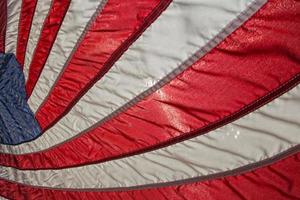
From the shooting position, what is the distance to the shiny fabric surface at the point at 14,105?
3.92 ft

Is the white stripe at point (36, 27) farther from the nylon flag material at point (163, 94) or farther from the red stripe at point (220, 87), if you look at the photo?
the red stripe at point (220, 87)

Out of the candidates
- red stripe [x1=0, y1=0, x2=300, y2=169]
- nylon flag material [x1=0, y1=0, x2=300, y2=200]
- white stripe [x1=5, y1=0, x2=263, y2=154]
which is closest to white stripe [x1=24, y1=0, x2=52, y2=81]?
nylon flag material [x1=0, y1=0, x2=300, y2=200]

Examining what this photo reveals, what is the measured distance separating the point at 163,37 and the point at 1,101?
824mm

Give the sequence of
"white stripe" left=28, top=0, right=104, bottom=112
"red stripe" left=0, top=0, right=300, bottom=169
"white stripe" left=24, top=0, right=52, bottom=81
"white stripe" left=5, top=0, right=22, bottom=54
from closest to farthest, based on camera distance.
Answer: "red stripe" left=0, top=0, right=300, bottom=169 < "white stripe" left=28, top=0, right=104, bottom=112 < "white stripe" left=24, top=0, right=52, bottom=81 < "white stripe" left=5, top=0, right=22, bottom=54

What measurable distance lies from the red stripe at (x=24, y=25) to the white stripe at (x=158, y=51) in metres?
0.33

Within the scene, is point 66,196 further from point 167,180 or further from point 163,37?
point 163,37

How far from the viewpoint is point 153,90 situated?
80 centimetres

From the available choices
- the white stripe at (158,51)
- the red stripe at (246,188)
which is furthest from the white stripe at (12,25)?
the red stripe at (246,188)

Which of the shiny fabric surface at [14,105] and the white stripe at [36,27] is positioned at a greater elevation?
the white stripe at [36,27]

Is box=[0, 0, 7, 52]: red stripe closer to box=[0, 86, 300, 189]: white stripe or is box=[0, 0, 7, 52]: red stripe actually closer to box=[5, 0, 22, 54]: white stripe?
box=[5, 0, 22, 54]: white stripe

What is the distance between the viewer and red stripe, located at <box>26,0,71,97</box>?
96 centimetres

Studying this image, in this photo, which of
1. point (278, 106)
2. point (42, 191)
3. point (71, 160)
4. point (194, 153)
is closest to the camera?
point (278, 106)

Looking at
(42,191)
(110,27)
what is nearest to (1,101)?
(42,191)

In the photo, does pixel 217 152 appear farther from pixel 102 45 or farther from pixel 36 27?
pixel 36 27
